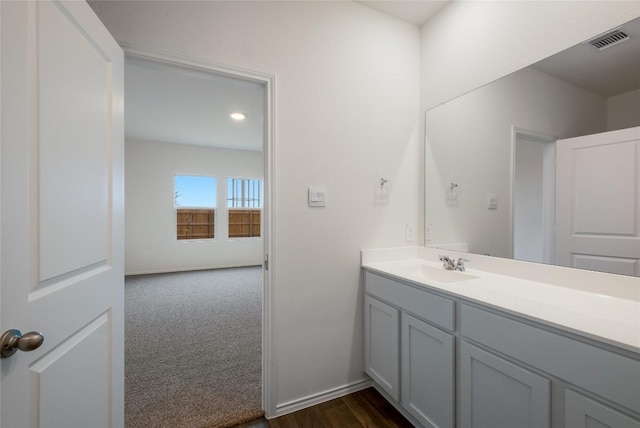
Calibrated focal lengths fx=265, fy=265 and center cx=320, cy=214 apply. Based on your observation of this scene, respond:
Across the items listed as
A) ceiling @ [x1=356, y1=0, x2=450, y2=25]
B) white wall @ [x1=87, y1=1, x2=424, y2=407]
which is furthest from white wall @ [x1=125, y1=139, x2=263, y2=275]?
ceiling @ [x1=356, y1=0, x2=450, y2=25]

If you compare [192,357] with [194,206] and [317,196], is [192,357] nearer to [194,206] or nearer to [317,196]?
[317,196]

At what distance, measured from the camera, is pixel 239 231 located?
20.5ft

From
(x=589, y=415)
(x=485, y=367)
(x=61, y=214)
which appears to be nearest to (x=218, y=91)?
(x=61, y=214)

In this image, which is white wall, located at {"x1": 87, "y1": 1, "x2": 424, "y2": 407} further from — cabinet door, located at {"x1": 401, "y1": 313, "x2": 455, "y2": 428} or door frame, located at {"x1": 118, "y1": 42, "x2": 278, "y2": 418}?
cabinet door, located at {"x1": 401, "y1": 313, "x2": 455, "y2": 428}

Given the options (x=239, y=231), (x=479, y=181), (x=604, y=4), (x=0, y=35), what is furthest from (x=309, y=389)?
(x=239, y=231)

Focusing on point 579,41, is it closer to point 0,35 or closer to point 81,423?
point 0,35

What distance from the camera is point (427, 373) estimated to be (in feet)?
4.59

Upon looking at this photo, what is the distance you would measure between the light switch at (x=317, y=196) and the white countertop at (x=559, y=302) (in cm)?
58

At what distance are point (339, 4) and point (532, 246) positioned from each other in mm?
1975

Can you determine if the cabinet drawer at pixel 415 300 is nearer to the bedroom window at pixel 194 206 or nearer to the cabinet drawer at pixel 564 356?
the cabinet drawer at pixel 564 356

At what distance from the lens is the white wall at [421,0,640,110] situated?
4.17 feet

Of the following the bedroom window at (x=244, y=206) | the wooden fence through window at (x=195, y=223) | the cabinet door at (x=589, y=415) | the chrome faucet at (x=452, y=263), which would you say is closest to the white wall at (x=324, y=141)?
the chrome faucet at (x=452, y=263)

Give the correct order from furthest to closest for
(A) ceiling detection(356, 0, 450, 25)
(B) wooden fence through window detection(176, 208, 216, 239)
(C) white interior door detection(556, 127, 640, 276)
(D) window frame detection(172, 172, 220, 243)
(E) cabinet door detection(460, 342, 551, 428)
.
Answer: (B) wooden fence through window detection(176, 208, 216, 239), (D) window frame detection(172, 172, 220, 243), (A) ceiling detection(356, 0, 450, 25), (C) white interior door detection(556, 127, 640, 276), (E) cabinet door detection(460, 342, 551, 428)

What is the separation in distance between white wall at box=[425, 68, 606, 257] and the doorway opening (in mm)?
1284
